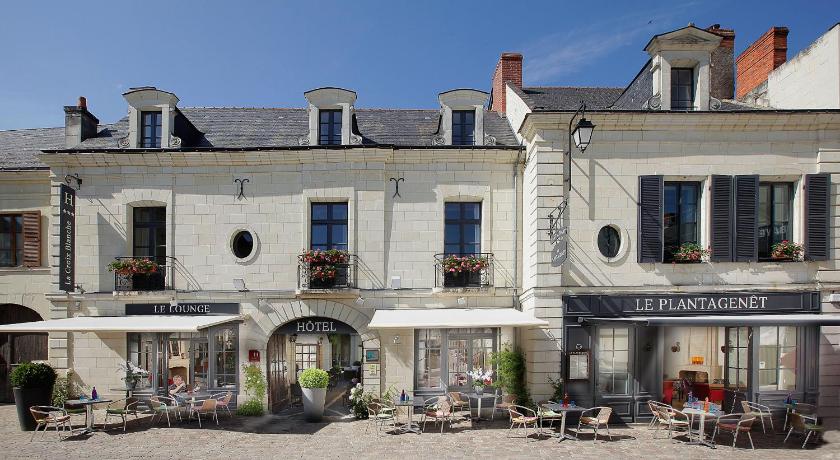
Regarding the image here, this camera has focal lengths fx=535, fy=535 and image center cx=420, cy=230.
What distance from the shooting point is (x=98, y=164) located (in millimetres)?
12555

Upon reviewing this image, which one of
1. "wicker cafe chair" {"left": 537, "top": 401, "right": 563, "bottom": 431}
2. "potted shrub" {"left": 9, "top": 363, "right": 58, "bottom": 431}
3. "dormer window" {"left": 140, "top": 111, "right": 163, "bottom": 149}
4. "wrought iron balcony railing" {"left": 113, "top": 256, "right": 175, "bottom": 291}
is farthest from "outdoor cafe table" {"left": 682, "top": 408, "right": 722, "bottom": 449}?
"dormer window" {"left": 140, "top": 111, "right": 163, "bottom": 149}

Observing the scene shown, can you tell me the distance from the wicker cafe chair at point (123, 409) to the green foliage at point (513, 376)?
7.58 metres

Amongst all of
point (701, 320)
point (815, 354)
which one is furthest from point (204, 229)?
point (815, 354)

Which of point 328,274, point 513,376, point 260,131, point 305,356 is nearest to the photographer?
→ point 513,376

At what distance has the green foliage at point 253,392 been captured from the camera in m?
12.1

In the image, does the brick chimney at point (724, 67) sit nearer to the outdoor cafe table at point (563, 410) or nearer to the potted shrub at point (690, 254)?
the potted shrub at point (690, 254)

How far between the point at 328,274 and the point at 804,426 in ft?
31.3

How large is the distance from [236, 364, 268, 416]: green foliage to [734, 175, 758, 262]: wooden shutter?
10.6 meters

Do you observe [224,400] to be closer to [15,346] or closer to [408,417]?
[408,417]

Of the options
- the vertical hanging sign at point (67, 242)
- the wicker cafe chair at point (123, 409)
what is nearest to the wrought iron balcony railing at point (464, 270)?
the wicker cafe chair at point (123, 409)

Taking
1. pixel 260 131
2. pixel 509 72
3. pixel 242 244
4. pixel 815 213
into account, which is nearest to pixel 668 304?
pixel 815 213

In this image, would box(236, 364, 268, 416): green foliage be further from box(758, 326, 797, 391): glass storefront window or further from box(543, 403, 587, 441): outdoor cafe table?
box(758, 326, 797, 391): glass storefront window

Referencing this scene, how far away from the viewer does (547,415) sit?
10.0 meters

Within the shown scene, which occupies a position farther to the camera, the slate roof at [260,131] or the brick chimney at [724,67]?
the brick chimney at [724,67]
